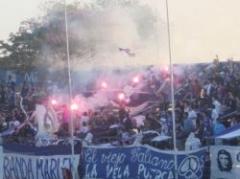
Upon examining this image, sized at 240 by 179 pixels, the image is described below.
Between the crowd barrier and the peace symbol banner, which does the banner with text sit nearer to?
the crowd barrier

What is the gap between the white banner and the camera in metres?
13.6

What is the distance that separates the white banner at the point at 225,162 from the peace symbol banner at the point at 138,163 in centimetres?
25

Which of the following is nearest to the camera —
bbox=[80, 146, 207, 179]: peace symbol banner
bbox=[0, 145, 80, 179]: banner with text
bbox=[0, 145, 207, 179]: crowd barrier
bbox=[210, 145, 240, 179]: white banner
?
bbox=[210, 145, 240, 179]: white banner

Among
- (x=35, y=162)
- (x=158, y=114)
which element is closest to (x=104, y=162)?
(x=35, y=162)

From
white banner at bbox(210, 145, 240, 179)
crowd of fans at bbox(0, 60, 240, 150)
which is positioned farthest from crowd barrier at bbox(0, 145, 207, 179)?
crowd of fans at bbox(0, 60, 240, 150)

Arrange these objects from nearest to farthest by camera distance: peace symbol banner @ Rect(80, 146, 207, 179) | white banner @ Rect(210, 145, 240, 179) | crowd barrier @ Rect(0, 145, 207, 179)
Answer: white banner @ Rect(210, 145, 240, 179)
peace symbol banner @ Rect(80, 146, 207, 179)
crowd barrier @ Rect(0, 145, 207, 179)

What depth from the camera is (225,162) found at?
13.8 m

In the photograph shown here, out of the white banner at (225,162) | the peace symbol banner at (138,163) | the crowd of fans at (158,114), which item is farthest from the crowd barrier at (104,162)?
A: the crowd of fans at (158,114)

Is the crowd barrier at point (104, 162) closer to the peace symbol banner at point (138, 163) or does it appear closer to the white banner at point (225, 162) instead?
the peace symbol banner at point (138, 163)

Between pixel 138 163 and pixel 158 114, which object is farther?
pixel 158 114

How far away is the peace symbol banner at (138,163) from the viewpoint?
47.1 feet

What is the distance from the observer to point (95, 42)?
4066 centimetres

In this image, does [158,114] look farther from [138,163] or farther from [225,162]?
[225,162]

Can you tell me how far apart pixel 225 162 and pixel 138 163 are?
2.14 meters
